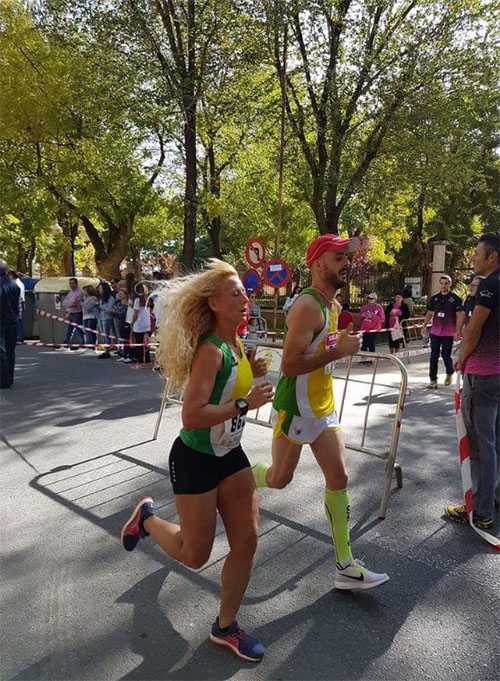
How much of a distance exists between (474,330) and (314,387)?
141cm

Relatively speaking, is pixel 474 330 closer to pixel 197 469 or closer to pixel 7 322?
pixel 197 469

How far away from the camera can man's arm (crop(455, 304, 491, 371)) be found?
11.6 feet

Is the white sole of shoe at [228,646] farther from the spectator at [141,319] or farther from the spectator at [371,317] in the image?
the spectator at [371,317]

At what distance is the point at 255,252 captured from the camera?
10.9 metres

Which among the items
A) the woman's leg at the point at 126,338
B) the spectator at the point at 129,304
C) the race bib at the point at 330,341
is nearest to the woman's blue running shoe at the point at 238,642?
the race bib at the point at 330,341

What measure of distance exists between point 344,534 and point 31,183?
689 inches

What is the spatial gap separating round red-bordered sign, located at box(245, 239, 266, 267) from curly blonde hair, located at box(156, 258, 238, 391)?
8.45 meters

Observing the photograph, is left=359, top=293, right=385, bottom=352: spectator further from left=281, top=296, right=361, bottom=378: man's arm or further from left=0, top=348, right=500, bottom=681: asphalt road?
left=281, top=296, right=361, bottom=378: man's arm

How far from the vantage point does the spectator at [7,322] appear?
309 inches

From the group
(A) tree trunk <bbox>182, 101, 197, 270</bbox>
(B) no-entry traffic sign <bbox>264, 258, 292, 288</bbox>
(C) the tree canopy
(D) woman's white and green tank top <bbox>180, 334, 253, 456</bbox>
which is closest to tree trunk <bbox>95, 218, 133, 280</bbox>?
(C) the tree canopy

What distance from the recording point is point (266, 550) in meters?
3.31

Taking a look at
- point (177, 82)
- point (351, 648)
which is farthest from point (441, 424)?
point (177, 82)

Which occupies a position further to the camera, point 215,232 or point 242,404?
point 215,232

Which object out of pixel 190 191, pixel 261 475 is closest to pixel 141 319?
pixel 190 191
